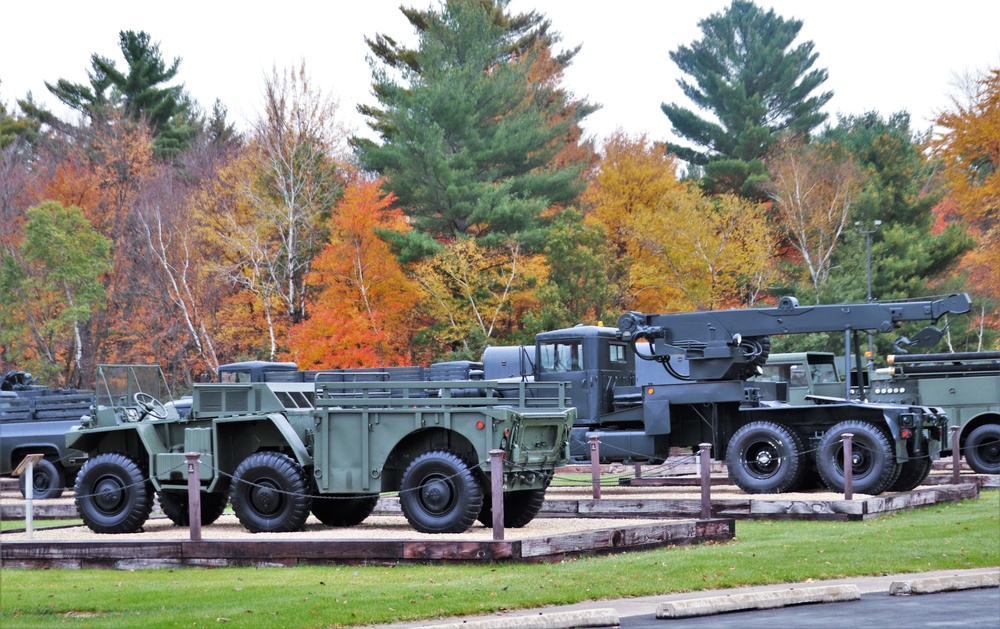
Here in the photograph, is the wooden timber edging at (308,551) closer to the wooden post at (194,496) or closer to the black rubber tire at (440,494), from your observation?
the wooden post at (194,496)

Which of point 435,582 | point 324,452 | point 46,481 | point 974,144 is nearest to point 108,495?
point 324,452

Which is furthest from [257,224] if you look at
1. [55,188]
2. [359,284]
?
[55,188]

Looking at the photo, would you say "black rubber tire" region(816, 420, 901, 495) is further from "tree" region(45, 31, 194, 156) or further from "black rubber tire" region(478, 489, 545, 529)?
"tree" region(45, 31, 194, 156)

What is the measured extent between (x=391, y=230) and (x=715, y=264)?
1197cm

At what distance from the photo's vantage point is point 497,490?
14797mm

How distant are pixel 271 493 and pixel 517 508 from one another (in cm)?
303

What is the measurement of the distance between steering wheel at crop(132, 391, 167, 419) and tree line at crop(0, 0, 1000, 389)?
23343 millimetres

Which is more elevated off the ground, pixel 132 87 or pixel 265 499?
pixel 132 87

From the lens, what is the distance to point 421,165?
1868 inches

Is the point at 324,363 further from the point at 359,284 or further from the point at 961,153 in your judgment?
the point at 961,153

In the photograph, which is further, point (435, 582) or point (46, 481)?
point (46, 481)

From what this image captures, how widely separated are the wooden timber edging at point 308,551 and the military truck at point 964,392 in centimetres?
1361

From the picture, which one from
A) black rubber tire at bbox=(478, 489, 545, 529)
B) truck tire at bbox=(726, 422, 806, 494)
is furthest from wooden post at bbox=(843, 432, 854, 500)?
black rubber tire at bbox=(478, 489, 545, 529)

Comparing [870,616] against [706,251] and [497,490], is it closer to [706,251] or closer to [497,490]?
[497,490]
